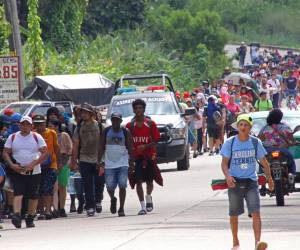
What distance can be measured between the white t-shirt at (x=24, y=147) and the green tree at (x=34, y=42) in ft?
64.9

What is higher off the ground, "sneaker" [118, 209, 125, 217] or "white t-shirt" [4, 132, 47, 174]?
"white t-shirt" [4, 132, 47, 174]

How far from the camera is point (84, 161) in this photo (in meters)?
23.0

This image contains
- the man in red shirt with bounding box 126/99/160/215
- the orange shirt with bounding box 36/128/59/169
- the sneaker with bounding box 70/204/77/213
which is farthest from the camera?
the sneaker with bounding box 70/204/77/213

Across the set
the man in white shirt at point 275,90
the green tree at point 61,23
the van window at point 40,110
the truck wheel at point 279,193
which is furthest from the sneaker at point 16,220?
the green tree at point 61,23

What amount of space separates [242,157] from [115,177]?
6.17 meters

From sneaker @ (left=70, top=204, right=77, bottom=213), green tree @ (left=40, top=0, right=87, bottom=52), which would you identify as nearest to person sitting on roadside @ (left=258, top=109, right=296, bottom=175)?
sneaker @ (left=70, top=204, right=77, bottom=213)

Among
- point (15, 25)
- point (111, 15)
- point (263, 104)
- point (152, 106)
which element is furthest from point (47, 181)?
point (111, 15)

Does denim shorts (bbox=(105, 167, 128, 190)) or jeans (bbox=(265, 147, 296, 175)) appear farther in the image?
jeans (bbox=(265, 147, 296, 175))

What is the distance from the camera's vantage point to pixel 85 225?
21.1 m

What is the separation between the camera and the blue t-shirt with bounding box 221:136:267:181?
16609 millimetres

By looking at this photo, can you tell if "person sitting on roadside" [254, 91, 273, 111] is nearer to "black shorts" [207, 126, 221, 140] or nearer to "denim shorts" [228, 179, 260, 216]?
"black shorts" [207, 126, 221, 140]

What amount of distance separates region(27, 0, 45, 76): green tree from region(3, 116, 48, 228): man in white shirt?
1977 centimetres

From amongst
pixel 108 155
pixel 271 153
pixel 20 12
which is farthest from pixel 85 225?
pixel 20 12

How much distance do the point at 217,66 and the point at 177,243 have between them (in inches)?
2105
